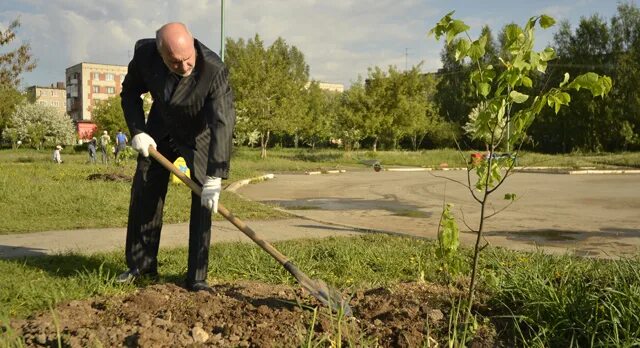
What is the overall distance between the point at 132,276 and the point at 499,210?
10.9 ft

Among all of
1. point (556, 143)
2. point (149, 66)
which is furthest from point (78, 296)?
point (556, 143)

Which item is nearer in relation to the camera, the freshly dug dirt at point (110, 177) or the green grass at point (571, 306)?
the green grass at point (571, 306)

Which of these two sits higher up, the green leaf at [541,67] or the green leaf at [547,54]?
the green leaf at [547,54]

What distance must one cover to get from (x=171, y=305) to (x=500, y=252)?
3.42 metres

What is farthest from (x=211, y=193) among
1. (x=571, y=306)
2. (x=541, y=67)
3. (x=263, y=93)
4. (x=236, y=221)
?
(x=263, y=93)

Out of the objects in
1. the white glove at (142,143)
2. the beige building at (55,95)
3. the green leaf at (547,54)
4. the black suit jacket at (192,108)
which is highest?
the beige building at (55,95)

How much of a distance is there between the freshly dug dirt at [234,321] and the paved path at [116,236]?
2475 mm

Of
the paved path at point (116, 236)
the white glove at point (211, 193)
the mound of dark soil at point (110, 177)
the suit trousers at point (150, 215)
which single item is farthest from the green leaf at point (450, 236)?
the mound of dark soil at point (110, 177)

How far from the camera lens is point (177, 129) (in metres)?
3.75

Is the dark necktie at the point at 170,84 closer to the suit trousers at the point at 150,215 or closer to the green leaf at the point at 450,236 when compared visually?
the suit trousers at the point at 150,215

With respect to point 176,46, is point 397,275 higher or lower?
lower

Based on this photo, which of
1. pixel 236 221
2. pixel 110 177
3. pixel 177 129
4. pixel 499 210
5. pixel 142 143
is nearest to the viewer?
pixel 236 221

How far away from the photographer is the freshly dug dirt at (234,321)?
2.43 m

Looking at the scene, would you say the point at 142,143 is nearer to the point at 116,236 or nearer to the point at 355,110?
the point at 116,236
